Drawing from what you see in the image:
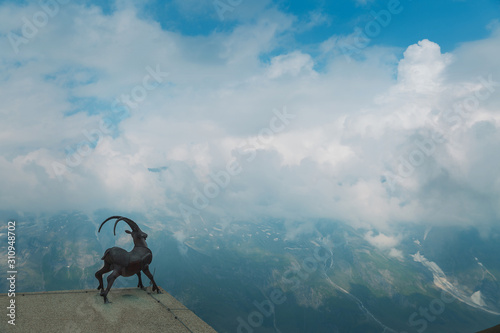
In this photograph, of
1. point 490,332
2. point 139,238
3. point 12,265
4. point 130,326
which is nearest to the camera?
point 490,332

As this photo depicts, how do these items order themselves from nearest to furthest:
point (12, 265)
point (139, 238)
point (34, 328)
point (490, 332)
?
point (490, 332)
point (34, 328)
point (12, 265)
point (139, 238)

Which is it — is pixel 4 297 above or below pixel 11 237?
below

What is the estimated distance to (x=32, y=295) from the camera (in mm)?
22328

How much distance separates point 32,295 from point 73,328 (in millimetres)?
8296

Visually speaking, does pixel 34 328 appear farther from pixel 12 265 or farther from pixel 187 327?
pixel 187 327

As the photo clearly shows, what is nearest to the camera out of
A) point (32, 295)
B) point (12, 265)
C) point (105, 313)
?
point (105, 313)

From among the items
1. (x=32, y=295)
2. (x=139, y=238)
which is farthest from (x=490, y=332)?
(x=32, y=295)

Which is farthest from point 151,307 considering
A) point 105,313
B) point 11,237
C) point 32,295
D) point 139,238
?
point 11,237

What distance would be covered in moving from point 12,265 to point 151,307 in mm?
10685

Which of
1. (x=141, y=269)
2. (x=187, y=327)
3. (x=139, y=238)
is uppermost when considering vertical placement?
(x=139, y=238)

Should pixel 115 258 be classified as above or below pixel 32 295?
above

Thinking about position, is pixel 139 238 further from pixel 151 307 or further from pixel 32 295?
pixel 32 295

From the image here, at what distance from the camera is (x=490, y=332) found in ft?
21.3

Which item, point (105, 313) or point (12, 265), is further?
point (12, 265)
